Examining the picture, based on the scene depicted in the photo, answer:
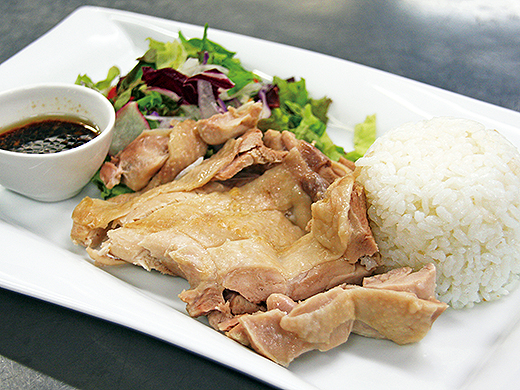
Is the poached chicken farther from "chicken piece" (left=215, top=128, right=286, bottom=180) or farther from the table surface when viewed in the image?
the table surface

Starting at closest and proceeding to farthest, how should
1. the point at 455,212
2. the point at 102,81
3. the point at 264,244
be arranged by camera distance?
1. the point at 455,212
2. the point at 264,244
3. the point at 102,81

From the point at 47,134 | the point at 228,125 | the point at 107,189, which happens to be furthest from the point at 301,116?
the point at 47,134

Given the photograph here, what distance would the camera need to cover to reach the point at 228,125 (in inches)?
129

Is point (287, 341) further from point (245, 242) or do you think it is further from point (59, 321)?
point (59, 321)

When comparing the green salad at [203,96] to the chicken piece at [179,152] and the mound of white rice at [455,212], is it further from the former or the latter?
the mound of white rice at [455,212]

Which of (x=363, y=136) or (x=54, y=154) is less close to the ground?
(x=363, y=136)

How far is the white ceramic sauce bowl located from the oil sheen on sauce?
0.05m

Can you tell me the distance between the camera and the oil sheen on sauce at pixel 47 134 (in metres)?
3.14

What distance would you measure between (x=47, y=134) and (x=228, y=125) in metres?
1.24

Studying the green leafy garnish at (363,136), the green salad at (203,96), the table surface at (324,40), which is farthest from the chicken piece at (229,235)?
the green leafy garnish at (363,136)

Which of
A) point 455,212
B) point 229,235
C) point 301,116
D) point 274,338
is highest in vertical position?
point 455,212

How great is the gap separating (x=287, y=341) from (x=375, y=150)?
4.39ft

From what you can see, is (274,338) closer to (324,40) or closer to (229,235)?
(229,235)

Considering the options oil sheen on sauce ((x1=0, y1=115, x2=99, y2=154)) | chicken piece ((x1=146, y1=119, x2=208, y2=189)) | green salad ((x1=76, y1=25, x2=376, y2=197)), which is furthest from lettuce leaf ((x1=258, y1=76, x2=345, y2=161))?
oil sheen on sauce ((x1=0, y1=115, x2=99, y2=154))
